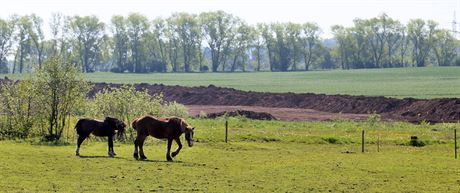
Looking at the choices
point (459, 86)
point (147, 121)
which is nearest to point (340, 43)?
point (459, 86)

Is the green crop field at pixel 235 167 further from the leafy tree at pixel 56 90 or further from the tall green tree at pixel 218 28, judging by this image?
the tall green tree at pixel 218 28

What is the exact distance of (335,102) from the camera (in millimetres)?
86500

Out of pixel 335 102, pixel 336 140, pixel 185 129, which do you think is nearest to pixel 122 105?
pixel 185 129

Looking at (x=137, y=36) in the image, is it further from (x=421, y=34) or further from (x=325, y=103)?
(x=325, y=103)

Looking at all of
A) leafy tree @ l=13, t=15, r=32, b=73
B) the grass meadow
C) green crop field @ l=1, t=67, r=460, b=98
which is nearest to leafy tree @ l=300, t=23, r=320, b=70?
green crop field @ l=1, t=67, r=460, b=98

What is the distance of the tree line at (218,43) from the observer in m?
177

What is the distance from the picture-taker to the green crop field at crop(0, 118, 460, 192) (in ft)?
77.7

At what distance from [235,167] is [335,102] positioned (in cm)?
5812

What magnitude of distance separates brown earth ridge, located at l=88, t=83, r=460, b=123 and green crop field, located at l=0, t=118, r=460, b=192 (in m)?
23.8

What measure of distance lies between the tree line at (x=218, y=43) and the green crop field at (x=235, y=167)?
136m

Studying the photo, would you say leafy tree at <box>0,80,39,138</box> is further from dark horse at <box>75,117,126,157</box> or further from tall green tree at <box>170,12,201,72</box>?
tall green tree at <box>170,12,201,72</box>

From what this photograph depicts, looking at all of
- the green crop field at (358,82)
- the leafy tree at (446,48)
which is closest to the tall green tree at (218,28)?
the green crop field at (358,82)

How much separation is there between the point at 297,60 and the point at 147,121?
162627mm

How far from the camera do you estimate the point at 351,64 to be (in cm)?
19362
